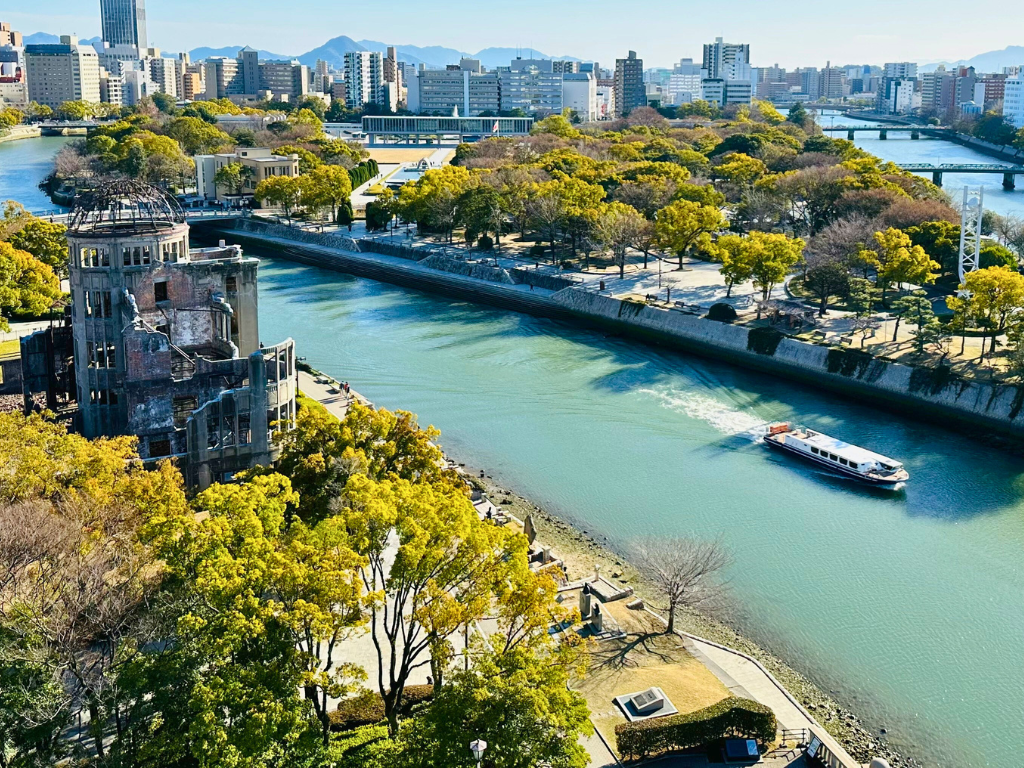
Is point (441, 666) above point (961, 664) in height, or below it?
above

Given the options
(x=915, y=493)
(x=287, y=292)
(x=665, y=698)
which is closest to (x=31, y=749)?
(x=665, y=698)

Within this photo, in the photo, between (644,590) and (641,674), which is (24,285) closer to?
(644,590)

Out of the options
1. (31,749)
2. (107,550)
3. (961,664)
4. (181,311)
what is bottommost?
(961,664)

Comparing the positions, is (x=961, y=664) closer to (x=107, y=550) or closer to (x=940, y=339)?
(x=107, y=550)

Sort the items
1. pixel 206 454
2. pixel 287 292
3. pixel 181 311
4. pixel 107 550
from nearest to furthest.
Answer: pixel 107 550
pixel 206 454
pixel 181 311
pixel 287 292

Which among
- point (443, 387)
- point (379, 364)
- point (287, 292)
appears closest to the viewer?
point (443, 387)

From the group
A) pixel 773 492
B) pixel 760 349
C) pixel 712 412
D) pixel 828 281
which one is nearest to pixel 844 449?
pixel 773 492

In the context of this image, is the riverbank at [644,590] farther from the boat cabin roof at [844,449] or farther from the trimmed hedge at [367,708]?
the boat cabin roof at [844,449]
